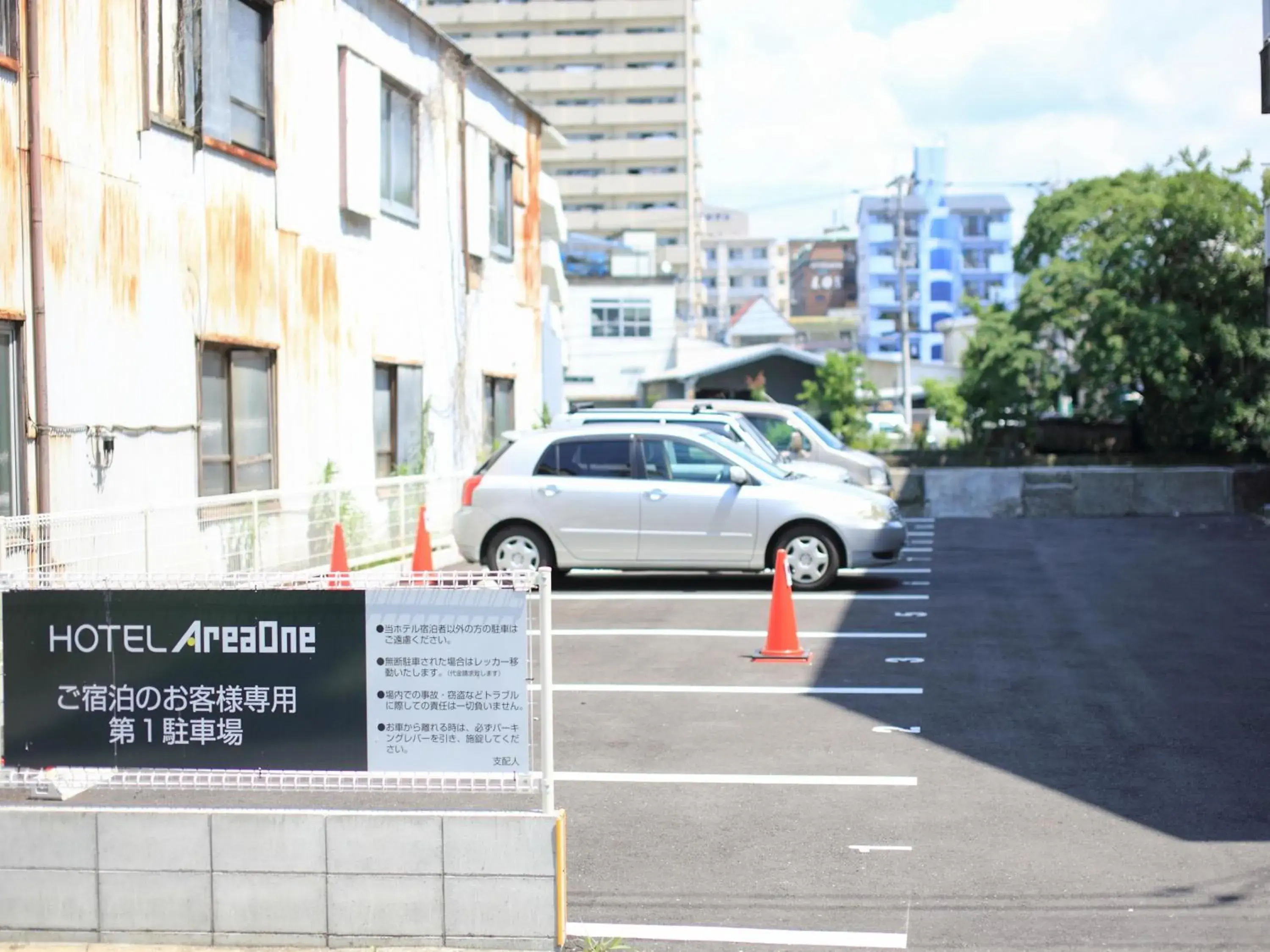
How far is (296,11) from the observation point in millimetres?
16688

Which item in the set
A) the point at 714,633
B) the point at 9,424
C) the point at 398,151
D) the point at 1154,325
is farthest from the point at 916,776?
the point at 1154,325

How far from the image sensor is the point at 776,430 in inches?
882

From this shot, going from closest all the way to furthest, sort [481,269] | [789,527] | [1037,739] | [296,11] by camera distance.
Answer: [1037,739]
[789,527]
[296,11]
[481,269]

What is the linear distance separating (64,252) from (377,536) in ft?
19.3

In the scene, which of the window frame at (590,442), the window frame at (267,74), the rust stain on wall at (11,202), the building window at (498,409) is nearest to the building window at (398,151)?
the window frame at (267,74)

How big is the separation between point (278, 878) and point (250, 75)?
12003 millimetres

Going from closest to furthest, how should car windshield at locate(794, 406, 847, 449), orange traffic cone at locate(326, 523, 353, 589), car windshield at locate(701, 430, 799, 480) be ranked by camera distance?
1. orange traffic cone at locate(326, 523, 353, 589)
2. car windshield at locate(701, 430, 799, 480)
3. car windshield at locate(794, 406, 847, 449)

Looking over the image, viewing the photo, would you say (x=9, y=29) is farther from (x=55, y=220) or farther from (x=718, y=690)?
(x=718, y=690)

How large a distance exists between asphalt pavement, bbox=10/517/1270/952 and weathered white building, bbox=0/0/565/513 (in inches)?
165

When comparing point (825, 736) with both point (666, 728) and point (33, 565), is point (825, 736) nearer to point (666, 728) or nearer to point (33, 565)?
point (666, 728)

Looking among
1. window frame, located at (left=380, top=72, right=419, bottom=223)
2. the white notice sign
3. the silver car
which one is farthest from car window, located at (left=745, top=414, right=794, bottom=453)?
the white notice sign

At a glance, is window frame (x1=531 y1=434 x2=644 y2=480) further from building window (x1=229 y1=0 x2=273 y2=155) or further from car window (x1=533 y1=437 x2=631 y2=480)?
building window (x1=229 y1=0 x2=273 y2=155)

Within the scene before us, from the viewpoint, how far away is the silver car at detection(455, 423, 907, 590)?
14.9m

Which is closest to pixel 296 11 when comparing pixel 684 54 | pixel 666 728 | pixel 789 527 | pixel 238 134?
pixel 238 134
